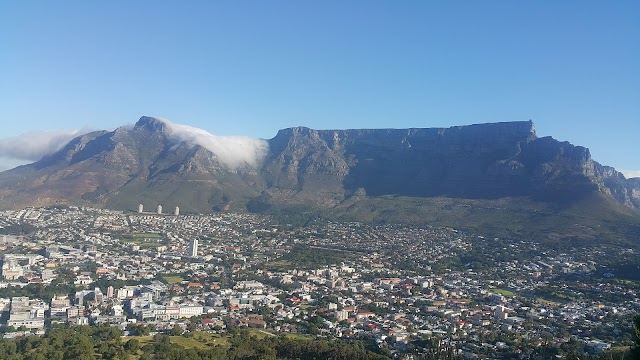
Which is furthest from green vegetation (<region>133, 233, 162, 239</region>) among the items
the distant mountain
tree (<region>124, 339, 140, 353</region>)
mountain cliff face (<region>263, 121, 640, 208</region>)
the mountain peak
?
the mountain peak

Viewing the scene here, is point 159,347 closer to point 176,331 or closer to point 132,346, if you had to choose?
point 132,346

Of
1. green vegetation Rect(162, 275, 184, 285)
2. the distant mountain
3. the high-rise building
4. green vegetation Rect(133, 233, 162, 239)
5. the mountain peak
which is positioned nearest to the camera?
green vegetation Rect(162, 275, 184, 285)

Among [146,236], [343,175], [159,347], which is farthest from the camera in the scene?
[343,175]

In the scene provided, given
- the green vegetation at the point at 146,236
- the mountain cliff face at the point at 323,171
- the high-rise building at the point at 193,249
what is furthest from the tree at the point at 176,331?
the mountain cliff face at the point at 323,171

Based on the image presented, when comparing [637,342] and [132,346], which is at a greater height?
[637,342]

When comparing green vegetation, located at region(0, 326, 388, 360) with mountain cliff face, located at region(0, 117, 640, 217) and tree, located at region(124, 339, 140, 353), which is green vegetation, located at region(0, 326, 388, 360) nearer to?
tree, located at region(124, 339, 140, 353)

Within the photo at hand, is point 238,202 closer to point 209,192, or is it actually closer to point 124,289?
point 209,192

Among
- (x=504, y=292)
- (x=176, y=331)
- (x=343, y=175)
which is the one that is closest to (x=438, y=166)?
(x=343, y=175)
